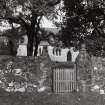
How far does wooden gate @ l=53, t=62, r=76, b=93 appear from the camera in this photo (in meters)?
12.2

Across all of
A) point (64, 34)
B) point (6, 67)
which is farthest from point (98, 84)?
point (64, 34)

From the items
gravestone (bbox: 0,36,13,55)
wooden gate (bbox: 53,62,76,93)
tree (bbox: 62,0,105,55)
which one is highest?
tree (bbox: 62,0,105,55)

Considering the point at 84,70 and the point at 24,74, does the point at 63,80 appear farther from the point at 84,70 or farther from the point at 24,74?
the point at 24,74

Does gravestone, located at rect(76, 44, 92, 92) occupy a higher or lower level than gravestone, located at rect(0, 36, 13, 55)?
lower

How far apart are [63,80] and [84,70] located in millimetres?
1214

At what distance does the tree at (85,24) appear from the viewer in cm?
1697

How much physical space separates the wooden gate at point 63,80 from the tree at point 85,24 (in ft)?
15.5

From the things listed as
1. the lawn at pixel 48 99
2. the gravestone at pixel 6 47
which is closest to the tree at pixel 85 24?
the lawn at pixel 48 99

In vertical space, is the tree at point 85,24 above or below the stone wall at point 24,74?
above

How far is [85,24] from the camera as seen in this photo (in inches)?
719

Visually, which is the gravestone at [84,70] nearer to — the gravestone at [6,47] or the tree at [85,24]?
the tree at [85,24]

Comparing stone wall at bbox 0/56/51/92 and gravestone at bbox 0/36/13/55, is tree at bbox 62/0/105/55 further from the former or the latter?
gravestone at bbox 0/36/13/55

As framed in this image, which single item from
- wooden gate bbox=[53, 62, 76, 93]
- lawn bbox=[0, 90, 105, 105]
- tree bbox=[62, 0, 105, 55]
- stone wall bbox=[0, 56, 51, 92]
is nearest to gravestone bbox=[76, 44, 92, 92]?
wooden gate bbox=[53, 62, 76, 93]

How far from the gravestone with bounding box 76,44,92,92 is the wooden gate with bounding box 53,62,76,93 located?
12.1 inches
